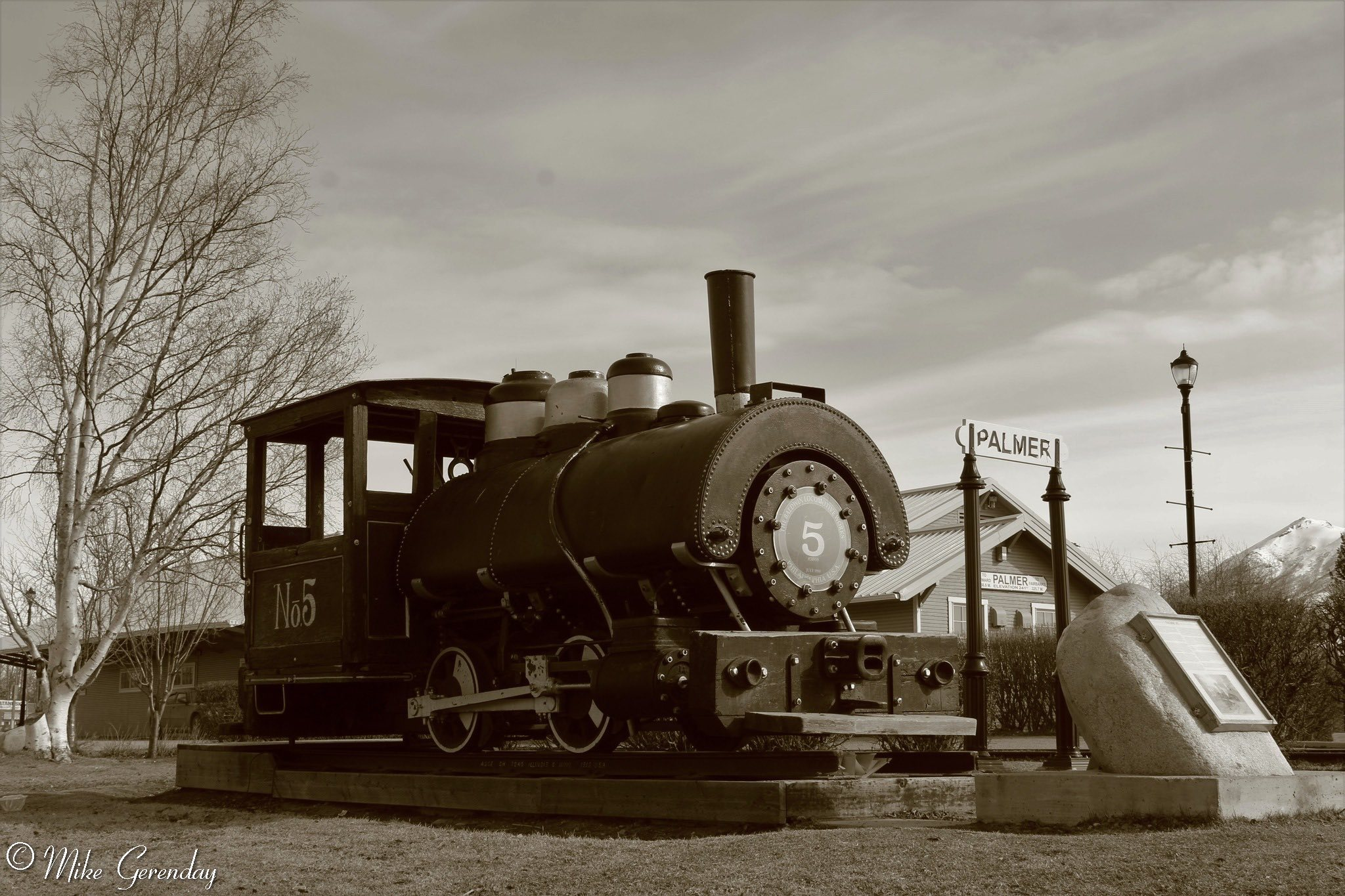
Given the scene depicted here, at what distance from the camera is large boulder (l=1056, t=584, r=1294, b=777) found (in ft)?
20.5

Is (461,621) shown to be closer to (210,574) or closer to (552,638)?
(552,638)

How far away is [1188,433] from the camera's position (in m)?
20.8

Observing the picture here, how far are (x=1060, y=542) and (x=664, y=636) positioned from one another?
529cm

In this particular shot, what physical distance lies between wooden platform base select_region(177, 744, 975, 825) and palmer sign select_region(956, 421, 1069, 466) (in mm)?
4138

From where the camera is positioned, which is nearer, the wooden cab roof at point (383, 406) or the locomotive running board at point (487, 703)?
the locomotive running board at point (487, 703)

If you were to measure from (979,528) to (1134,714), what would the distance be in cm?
526

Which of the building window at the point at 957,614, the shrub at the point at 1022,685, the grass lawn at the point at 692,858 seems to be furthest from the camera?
the building window at the point at 957,614

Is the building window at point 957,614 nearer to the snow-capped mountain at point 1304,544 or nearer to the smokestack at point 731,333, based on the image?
the smokestack at point 731,333

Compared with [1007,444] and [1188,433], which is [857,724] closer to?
[1007,444]

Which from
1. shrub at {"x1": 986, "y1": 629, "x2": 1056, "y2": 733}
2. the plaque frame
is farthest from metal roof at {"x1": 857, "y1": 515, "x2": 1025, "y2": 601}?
the plaque frame

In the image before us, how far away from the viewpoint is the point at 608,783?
768 centimetres

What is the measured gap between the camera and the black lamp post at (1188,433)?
763 inches

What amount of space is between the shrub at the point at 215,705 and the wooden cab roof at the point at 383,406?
14225 millimetres

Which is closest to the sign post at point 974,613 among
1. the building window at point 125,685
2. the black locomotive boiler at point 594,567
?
the black locomotive boiler at point 594,567
